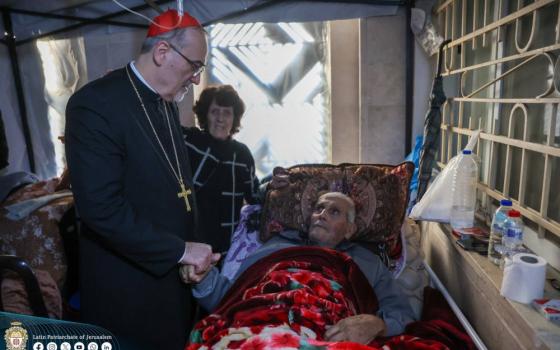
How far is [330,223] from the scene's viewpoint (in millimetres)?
1699

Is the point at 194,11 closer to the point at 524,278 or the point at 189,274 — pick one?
the point at 189,274

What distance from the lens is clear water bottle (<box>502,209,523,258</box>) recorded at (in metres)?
1.20

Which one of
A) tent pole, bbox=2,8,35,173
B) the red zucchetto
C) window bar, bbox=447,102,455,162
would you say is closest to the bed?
window bar, bbox=447,102,455,162

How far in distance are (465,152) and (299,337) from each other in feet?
3.38

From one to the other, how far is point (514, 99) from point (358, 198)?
0.84 metres

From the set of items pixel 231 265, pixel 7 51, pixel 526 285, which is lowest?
pixel 231 265

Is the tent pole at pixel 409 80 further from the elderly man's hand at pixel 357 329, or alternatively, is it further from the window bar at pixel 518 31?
the elderly man's hand at pixel 357 329

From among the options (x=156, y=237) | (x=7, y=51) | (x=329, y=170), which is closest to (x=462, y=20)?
(x=329, y=170)

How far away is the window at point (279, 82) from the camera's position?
116 inches

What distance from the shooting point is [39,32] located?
2.89 m

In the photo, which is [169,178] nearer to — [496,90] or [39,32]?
[496,90]

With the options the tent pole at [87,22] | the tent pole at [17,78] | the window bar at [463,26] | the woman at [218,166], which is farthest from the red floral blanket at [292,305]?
the tent pole at [17,78]

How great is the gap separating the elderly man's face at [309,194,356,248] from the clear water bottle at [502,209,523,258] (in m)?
0.65

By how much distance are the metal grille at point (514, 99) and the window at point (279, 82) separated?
3.64ft
